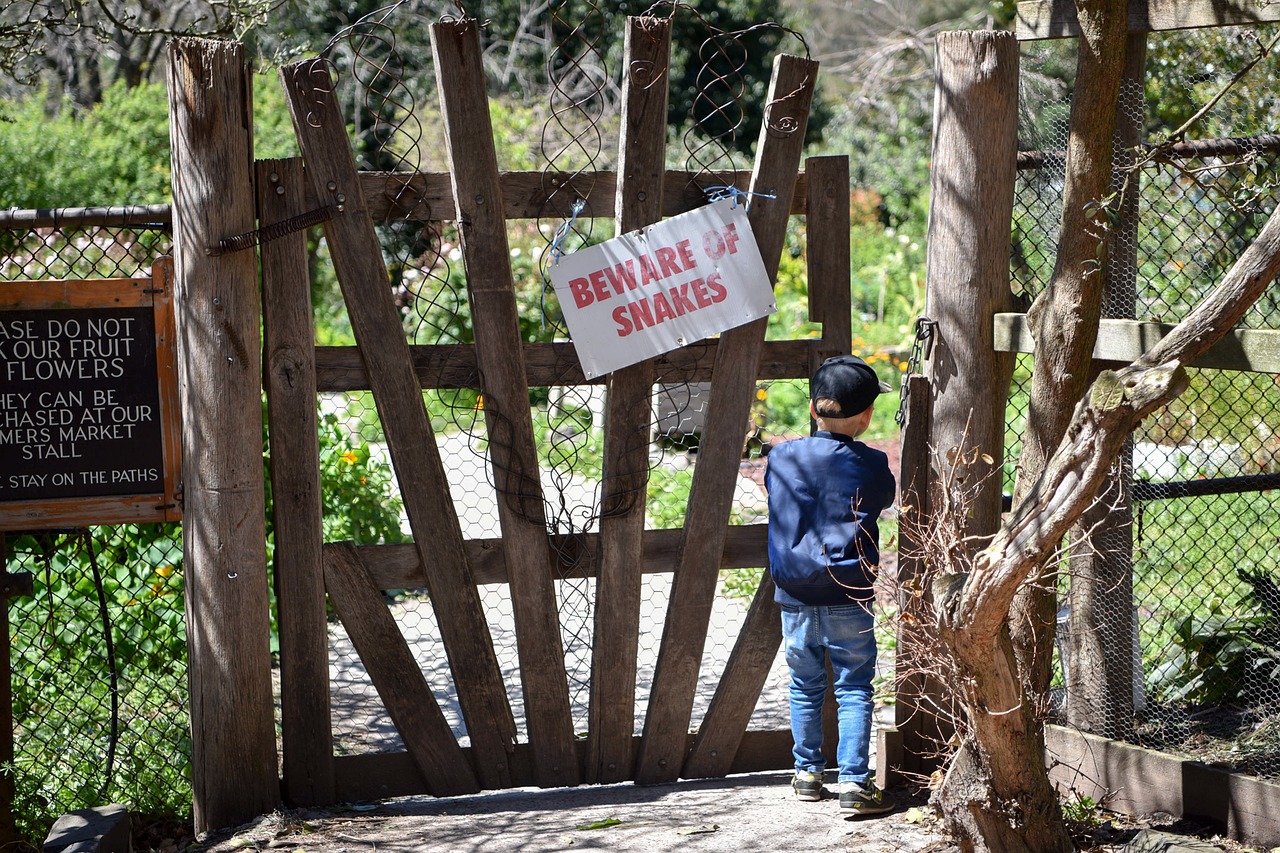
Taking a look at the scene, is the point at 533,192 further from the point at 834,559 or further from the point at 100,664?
the point at 100,664

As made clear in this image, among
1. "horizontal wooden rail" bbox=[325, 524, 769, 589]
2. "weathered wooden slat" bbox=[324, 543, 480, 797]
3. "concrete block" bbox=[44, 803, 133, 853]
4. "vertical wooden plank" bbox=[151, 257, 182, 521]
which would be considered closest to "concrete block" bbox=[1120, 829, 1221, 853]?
"horizontal wooden rail" bbox=[325, 524, 769, 589]

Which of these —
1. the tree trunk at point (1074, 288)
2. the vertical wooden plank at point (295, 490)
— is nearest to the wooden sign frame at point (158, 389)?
the vertical wooden plank at point (295, 490)

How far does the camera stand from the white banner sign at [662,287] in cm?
350

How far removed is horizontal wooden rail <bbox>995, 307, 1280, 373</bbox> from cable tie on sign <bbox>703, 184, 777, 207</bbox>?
82cm

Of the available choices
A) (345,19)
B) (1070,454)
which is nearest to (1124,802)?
(1070,454)

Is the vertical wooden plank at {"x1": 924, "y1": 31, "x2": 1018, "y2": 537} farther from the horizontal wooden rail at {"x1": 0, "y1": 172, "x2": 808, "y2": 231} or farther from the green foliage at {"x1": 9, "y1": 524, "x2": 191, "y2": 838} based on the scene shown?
the green foliage at {"x1": 9, "y1": 524, "x2": 191, "y2": 838}

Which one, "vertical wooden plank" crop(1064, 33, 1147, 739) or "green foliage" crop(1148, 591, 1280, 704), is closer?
"vertical wooden plank" crop(1064, 33, 1147, 739)

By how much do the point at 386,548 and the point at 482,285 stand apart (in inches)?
34.6

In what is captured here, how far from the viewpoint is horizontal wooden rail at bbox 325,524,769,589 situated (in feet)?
11.7

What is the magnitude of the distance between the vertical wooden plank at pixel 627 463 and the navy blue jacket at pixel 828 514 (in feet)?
1.51

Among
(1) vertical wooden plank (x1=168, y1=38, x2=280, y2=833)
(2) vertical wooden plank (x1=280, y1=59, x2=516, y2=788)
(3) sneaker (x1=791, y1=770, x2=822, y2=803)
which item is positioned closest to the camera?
(1) vertical wooden plank (x1=168, y1=38, x2=280, y2=833)

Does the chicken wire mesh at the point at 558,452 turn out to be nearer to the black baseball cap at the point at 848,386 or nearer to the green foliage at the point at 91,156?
the black baseball cap at the point at 848,386

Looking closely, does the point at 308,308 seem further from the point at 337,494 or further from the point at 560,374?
the point at 337,494

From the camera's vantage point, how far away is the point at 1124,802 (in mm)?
3406
